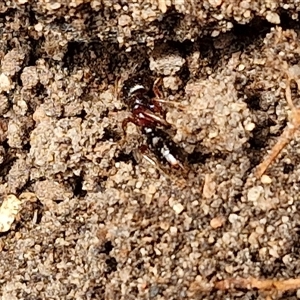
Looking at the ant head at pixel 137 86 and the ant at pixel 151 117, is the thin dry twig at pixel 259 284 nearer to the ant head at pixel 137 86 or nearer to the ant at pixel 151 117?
the ant at pixel 151 117

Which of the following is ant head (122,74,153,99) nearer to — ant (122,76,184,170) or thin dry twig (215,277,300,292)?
ant (122,76,184,170)

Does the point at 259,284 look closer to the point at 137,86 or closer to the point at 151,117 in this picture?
the point at 151,117

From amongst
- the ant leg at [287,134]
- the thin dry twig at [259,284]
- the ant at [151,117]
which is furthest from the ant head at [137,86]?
the thin dry twig at [259,284]

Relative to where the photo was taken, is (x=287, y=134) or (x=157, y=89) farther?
(x=157, y=89)

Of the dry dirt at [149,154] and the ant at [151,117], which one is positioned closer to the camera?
the dry dirt at [149,154]

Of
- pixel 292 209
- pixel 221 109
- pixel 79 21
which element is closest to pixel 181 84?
pixel 221 109

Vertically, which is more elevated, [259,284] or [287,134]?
[287,134]

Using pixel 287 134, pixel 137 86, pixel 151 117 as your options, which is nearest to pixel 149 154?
pixel 151 117
